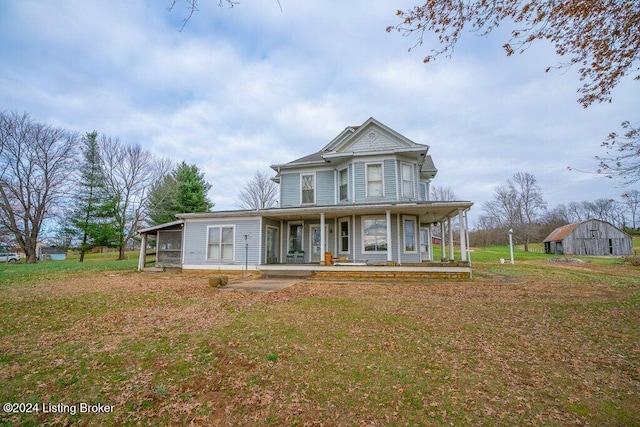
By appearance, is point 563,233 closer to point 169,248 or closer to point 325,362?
point 325,362

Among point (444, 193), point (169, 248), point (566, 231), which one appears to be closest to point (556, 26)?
point (169, 248)

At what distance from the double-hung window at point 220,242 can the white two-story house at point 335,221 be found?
56mm

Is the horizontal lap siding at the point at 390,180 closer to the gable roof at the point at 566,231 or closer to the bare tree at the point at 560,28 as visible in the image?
the bare tree at the point at 560,28

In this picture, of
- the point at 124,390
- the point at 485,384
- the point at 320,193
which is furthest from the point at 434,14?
the point at 320,193

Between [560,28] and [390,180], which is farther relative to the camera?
[390,180]

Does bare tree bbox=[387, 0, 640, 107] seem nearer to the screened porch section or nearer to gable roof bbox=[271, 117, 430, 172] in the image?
gable roof bbox=[271, 117, 430, 172]

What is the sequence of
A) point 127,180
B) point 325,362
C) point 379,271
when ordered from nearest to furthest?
point 325,362 < point 379,271 < point 127,180

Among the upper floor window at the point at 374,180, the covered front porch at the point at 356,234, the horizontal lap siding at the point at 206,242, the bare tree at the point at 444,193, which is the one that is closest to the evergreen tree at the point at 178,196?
the horizontal lap siding at the point at 206,242

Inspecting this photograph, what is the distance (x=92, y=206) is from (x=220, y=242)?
21.8m

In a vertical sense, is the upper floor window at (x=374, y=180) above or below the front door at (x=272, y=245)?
above

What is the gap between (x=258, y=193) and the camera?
135ft

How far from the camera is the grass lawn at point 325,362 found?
10.4 feet

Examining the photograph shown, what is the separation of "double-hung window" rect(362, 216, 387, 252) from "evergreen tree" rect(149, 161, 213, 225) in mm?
21110

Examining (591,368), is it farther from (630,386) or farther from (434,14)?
(434,14)
